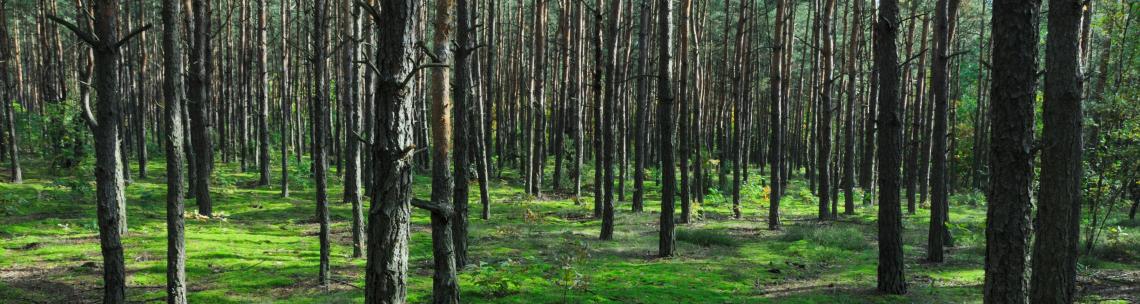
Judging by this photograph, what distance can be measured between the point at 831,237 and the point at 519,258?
7.43 m

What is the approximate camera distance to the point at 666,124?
12.1m

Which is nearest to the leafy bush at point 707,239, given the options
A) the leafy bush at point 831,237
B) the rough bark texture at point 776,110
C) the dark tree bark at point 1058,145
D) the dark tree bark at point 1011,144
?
the leafy bush at point 831,237

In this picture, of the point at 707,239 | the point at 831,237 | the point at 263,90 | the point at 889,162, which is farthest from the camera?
the point at 263,90

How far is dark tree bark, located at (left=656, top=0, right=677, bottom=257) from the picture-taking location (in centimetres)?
1188

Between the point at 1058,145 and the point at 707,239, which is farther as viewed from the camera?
the point at 707,239

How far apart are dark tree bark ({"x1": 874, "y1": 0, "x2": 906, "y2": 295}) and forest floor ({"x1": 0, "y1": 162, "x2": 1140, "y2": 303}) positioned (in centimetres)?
37

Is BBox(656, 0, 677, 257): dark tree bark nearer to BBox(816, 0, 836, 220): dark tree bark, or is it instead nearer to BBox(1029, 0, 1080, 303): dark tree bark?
BBox(1029, 0, 1080, 303): dark tree bark

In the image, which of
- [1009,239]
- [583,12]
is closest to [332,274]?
[1009,239]

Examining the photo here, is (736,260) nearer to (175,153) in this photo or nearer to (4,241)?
(175,153)

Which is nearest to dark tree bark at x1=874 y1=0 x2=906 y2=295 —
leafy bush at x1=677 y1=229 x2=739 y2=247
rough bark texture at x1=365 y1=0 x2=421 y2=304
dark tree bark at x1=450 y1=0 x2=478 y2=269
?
leafy bush at x1=677 y1=229 x2=739 y2=247

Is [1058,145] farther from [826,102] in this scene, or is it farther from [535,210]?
[535,210]

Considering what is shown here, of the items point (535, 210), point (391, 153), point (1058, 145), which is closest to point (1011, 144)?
point (1058, 145)

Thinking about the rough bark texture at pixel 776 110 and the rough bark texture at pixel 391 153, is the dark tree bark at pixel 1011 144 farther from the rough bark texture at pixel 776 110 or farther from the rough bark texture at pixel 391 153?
the rough bark texture at pixel 776 110

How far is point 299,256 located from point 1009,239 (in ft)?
35.1
